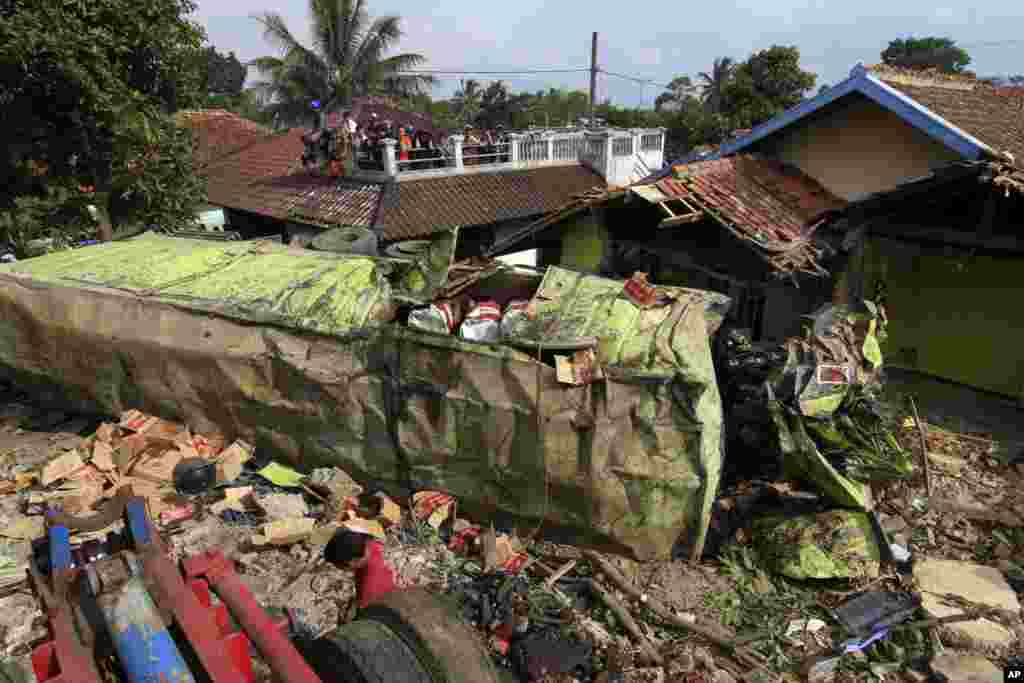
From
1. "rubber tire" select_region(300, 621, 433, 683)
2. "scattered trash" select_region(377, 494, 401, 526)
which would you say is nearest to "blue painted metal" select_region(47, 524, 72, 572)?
"rubber tire" select_region(300, 621, 433, 683)

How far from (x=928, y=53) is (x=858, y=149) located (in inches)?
2227

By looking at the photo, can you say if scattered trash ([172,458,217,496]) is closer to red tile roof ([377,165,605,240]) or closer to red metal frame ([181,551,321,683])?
red metal frame ([181,551,321,683])

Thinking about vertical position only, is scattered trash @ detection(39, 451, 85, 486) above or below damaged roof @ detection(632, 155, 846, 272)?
below

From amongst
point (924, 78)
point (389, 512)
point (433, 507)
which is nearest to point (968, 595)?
point (433, 507)

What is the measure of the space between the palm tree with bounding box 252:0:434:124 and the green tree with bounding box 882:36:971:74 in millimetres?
48199

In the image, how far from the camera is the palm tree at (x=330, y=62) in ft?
64.5

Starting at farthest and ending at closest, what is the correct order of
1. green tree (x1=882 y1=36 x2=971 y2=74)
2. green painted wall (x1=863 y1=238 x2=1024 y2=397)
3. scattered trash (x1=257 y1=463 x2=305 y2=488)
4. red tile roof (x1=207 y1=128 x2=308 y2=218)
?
green tree (x1=882 y1=36 x2=971 y2=74), red tile roof (x1=207 y1=128 x2=308 y2=218), green painted wall (x1=863 y1=238 x2=1024 y2=397), scattered trash (x1=257 y1=463 x2=305 y2=488)

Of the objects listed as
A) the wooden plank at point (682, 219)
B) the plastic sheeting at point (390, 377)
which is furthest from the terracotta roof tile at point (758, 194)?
the plastic sheeting at point (390, 377)

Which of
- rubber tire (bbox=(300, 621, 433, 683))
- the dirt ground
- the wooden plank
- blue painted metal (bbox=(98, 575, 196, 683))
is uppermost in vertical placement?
the wooden plank

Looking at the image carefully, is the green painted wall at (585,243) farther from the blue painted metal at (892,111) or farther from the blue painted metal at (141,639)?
the blue painted metal at (141,639)

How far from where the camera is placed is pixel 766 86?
21094 mm

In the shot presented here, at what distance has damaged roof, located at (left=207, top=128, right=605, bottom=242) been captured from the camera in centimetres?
1396

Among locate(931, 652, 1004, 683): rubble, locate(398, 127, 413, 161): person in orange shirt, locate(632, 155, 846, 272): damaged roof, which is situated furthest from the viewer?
locate(398, 127, 413, 161): person in orange shirt

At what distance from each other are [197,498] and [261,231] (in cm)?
1186
